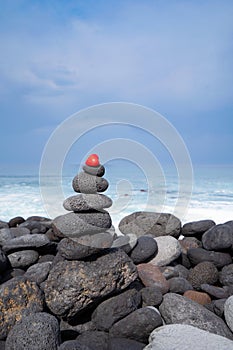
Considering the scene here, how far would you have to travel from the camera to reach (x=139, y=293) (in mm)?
5250

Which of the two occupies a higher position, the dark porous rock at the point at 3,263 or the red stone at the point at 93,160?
the red stone at the point at 93,160

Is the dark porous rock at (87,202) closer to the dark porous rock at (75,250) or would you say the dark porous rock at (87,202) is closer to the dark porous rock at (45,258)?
the dark porous rock at (75,250)

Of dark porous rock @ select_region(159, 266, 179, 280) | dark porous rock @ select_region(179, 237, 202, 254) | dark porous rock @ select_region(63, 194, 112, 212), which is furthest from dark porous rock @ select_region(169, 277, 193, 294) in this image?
dark porous rock @ select_region(63, 194, 112, 212)

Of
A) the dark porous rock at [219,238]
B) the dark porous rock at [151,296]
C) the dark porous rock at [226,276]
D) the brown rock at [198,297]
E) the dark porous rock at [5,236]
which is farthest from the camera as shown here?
the dark porous rock at [5,236]

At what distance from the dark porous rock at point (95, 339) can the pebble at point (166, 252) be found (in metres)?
2.29

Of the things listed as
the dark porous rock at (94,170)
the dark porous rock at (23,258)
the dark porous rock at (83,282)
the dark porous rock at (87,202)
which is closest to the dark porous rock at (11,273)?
the dark porous rock at (23,258)

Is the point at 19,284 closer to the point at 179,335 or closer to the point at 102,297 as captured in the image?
the point at 102,297

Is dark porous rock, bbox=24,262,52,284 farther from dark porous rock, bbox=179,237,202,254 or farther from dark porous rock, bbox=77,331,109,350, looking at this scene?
dark porous rock, bbox=179,237,202,254

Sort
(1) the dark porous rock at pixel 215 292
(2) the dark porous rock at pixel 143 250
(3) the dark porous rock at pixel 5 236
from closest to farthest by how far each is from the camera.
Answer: (1) the dark porous rock at pixel 215 292
(2) the dark porous rock at pixel 143 250
(3) the dark porous rock at pixel 5 236

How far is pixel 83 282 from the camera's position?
16.0 feet

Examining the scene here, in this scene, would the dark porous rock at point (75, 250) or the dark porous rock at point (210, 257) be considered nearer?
the dark porous rock at point (75, 250)

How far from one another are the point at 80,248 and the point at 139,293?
1.18m

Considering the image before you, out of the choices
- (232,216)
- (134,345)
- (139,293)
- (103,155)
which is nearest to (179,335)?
(134,345)

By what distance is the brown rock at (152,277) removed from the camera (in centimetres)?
567
